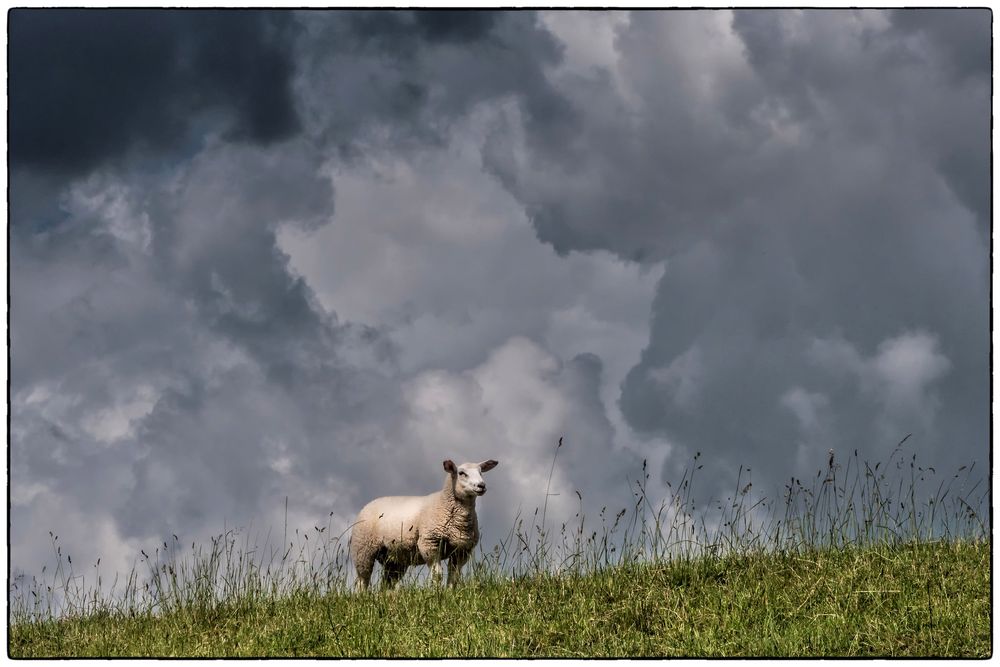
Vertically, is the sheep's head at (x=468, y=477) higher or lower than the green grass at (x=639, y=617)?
higher

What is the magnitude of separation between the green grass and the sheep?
2.04 m

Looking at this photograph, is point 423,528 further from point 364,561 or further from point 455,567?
point 364,561

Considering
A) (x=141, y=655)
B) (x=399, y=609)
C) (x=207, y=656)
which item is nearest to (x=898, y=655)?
(x=399, y=609)

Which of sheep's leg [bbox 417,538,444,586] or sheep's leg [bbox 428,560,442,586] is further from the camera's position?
sheep's leg [bbox 417,538,444,586]

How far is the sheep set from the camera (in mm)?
13781

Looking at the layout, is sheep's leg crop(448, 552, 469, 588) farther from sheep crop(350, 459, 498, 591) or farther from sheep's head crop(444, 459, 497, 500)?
sheep's head crop(444, 459, 497, 500)

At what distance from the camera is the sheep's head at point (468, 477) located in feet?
44.4

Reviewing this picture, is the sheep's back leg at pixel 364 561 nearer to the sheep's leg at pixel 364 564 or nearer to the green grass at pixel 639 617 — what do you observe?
the sheep's leg at pixel 364 564

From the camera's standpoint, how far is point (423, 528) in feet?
46.2

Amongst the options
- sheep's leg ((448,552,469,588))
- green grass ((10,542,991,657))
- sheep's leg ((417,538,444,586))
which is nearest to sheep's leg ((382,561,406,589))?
sheep's leg ((417,538,444,586))

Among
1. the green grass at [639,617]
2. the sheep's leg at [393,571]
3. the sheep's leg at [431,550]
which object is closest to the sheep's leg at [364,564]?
the sheep's leg at [393,571]

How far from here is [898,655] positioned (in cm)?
857

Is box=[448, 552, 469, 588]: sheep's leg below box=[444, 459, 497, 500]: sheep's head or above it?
below

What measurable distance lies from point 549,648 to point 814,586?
299cm
